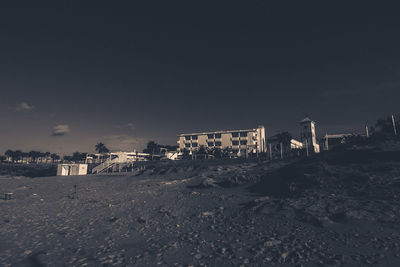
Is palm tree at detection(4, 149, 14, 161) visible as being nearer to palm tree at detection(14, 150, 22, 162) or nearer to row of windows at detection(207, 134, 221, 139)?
palm tree at detection(14, 150, 22, 162)

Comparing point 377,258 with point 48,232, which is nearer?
point 377,258

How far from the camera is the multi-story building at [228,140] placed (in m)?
86.2

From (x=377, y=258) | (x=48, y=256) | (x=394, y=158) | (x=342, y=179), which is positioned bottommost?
(x=48, y=256)

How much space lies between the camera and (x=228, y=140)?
89562 millimetres

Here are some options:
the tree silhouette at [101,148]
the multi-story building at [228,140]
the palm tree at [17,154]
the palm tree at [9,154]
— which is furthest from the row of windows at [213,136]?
the palm tree at [9,154]

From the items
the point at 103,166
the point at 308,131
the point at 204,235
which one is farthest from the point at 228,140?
the point at 204,235

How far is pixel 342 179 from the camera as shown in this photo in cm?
1698

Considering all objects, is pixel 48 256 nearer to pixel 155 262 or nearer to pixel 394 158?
pixel 155 262

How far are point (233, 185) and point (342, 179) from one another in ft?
29.5

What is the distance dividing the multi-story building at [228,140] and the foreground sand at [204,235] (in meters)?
71.4

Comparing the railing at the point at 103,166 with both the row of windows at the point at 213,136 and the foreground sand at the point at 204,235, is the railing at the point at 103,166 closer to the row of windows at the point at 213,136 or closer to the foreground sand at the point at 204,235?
the foreground sand at the point at 204,235

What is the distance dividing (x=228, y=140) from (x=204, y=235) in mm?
79747

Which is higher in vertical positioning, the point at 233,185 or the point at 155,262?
the point at 233,185

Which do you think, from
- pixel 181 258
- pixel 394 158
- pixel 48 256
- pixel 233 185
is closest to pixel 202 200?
pixel 233 185
